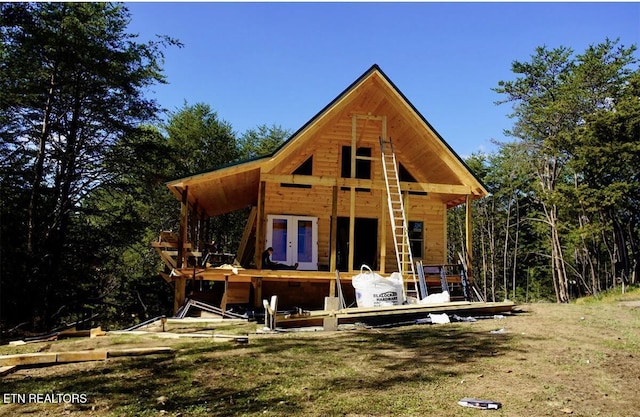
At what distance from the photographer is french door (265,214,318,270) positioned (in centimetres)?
1594

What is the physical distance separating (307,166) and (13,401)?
12.8m

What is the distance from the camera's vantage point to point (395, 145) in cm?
1708

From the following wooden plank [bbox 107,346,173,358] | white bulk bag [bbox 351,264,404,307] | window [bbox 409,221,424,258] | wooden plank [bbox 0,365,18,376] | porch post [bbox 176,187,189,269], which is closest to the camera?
wooden plank [bbox 0,365,18,376]

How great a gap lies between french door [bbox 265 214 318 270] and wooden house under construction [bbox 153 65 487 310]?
3 cm

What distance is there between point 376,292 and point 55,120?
47.1ft

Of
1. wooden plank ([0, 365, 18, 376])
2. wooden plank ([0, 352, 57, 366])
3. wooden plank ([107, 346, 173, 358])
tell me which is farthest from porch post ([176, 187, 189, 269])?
wooden plank ([0, 365, 18, 376])

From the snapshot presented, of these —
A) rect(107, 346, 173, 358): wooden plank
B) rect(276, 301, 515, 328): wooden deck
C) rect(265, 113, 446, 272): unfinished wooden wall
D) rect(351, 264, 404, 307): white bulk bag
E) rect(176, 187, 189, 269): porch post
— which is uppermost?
rect(265, 113, 446, 272): unfinished wooden wall

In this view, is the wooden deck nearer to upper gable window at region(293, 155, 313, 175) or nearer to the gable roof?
the gable roof

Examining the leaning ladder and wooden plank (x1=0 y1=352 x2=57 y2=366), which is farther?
the leaning ladder

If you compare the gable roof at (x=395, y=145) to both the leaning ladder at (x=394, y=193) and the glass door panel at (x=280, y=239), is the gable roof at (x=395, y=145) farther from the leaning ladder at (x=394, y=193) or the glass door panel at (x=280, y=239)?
the glass door panel at (x=280, y=239)

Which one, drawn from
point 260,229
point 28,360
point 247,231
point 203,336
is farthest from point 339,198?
point 28,360

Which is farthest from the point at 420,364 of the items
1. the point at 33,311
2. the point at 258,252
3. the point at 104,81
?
the point at 104,81

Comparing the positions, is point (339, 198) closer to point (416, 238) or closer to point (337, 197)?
point (337, 197)

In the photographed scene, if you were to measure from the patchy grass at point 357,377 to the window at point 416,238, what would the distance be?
8.55m
